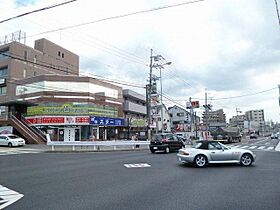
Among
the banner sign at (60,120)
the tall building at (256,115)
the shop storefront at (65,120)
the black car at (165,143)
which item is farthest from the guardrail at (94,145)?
the tall building at (256,115)

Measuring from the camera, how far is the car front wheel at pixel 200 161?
13.6 m

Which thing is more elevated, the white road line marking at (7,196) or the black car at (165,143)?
the black car at (165,143)

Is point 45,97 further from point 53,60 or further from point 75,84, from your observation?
point 53,60

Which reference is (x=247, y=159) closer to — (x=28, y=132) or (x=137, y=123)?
(x=28, y=132)

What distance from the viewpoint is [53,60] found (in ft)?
199

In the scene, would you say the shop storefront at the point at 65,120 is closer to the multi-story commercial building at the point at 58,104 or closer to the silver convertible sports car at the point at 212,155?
the multi-story commercial building at the point at 58,104

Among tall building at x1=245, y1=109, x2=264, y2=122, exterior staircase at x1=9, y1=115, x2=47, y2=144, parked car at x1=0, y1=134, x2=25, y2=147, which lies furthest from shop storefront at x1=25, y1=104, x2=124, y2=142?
tall building at x1=245, y1=109, x2=264, y2=122

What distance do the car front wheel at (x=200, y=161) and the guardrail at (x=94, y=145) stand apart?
16.1 meters

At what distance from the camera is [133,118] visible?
176 feet

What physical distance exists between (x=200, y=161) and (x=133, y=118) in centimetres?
4019

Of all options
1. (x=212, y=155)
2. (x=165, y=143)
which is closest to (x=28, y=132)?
(x=165, y=143)

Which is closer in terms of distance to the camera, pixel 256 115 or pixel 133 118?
pixel 133 118

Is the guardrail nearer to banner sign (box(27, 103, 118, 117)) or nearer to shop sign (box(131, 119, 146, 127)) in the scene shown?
banner sign (box(27, 103, 118, 117))

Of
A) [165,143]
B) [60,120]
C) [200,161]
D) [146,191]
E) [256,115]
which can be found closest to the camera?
[146,191]
